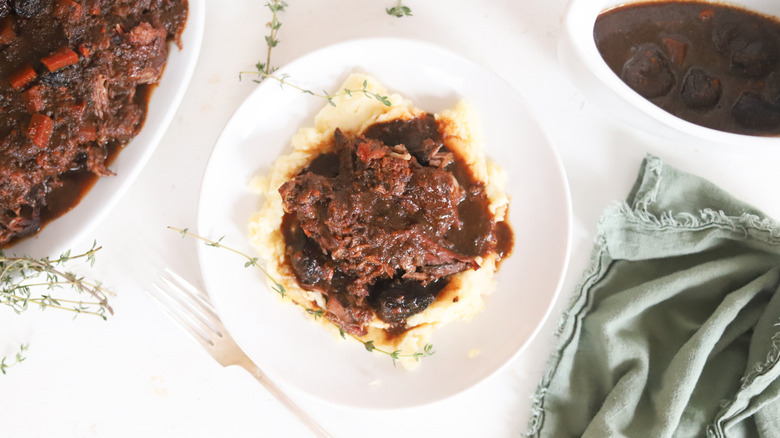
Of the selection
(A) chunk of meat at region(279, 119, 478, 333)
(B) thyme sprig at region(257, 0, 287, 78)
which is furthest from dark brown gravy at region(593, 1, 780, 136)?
(B) thyme sprig at region(257, 0, 287, 78)

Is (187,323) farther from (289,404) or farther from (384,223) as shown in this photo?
(384,223)

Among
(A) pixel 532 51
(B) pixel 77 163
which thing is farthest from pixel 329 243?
(A) pixel 532 51

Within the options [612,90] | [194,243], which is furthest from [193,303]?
[612,90]

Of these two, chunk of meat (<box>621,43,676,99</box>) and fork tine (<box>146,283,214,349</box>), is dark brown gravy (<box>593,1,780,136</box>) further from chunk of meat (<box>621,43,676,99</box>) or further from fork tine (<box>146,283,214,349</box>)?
fork tine (<box>146,283,214,349</box>)

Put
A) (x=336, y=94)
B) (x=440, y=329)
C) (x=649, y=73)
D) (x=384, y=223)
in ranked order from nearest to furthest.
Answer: (x=384, y=223) → (x=649, y=73) → (x=336, y=94) → (x=440, y=329)

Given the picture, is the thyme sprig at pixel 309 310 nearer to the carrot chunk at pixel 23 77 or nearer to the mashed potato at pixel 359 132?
the mashed potato at pixel 359 132

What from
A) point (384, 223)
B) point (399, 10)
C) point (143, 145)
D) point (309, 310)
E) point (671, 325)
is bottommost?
point (671, 325)

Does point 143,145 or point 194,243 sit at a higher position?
point 143,145
